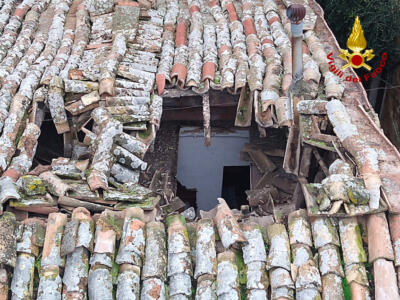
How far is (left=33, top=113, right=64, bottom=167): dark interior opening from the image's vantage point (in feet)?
31.1

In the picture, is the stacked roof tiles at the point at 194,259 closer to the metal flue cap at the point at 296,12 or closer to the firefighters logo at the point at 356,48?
the metal flue cap at the point at 296,12

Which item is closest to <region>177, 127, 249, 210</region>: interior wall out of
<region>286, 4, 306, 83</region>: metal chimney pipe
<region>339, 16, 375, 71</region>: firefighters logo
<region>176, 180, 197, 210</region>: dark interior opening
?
<region>176, 180, 197, 210</region>: dark interior opening

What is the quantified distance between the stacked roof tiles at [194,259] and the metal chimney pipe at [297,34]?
7.46 feet

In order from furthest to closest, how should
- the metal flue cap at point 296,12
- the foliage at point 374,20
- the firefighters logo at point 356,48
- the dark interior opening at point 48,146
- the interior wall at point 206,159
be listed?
the foliage at point 374,20 < the interior wall at point 206,159 < the dark interior opening at point 48,146 < the firefighters logo at point 356,48 < the metal flue cap at point 296,12

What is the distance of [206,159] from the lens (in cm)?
1146

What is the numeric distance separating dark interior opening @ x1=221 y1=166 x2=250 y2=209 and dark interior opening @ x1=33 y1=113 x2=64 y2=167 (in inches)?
141

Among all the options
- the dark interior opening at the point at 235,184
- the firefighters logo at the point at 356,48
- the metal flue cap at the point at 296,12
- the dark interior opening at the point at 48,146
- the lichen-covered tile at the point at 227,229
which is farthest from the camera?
the dark interior opening at the point at 235,184

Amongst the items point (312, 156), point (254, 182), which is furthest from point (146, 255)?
point (254, 182)

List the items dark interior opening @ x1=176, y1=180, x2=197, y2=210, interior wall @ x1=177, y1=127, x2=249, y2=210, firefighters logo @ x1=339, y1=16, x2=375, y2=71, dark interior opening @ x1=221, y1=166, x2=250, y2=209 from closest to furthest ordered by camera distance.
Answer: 1. firefighters logo @ x1=339, y1=16, x2=375, y2=71
2. interior wall @ x1=177, y1=127, x2=249, y2=210
3. dark interior opening @ x1=176, y1=180, x2=197, y2=210
4. dark interior opening @ x1=221, y1=166, x2=250, y2=209

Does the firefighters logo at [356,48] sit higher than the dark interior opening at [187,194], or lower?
higher

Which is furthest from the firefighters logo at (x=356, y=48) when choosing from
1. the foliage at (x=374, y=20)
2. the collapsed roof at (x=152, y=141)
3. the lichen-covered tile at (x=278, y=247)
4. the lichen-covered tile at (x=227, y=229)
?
the foliage at (x=374, y=20)

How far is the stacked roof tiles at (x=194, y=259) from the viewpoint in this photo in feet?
19.4

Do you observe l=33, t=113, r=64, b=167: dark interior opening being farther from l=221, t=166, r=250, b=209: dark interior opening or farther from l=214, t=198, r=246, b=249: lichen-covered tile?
l=214, t=198, r=246, b=249: lichen-covered tile

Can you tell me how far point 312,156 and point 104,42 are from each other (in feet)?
13.4
